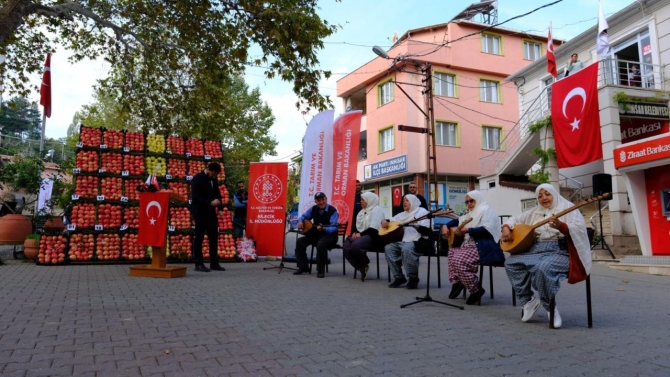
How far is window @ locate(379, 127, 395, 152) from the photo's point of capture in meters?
29.3

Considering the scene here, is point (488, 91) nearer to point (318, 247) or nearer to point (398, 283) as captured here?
point (318, 247)

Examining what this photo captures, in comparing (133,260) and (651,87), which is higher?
(651,87)

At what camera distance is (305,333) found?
414 cm

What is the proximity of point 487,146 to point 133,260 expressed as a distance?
2410 cm

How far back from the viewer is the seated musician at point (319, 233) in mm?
8523

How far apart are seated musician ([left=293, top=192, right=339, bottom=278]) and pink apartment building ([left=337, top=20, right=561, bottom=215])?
1882cm

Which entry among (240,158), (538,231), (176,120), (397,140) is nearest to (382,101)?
(397,140)

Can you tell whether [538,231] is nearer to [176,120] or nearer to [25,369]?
[25,369]

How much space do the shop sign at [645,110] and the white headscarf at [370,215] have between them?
9.70 metres

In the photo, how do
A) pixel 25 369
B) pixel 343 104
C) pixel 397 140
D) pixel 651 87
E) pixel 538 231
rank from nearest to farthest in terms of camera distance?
pixel 25 369 → pixel 538 231 → pixel 651 87 → pixel 397 140 → pixel 343 104

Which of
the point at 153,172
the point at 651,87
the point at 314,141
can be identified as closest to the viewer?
the point at 314,141

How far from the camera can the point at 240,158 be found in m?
29.8

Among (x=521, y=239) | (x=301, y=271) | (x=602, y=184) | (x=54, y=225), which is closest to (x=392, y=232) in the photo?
(x=301, y=271)

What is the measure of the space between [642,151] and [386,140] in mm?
19176
